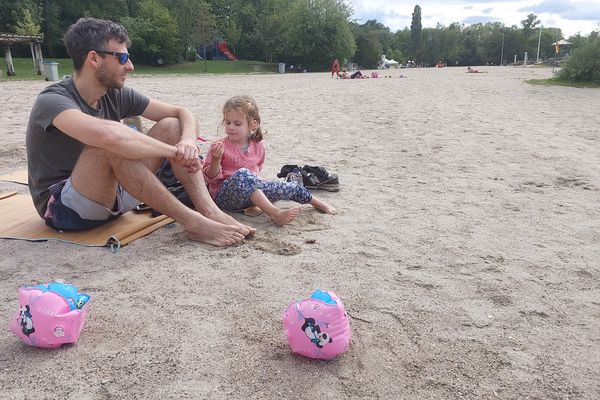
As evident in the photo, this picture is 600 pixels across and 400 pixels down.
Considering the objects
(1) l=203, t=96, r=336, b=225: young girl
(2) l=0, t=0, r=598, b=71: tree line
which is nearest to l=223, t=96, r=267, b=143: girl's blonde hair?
(1) l=203, t=96, r=336, b=225: young girl

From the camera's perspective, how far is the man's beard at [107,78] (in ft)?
11.2

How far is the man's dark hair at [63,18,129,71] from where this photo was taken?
11.0ft

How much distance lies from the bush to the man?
66.1ft

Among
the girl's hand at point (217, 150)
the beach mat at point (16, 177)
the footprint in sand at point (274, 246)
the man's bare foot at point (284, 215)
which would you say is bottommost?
the footprint in sand at point (274, 246)

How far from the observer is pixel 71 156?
138 inches

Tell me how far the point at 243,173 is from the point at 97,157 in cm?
117

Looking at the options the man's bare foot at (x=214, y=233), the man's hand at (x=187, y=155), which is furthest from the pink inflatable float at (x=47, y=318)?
the man's hand at (x=187, y=155)

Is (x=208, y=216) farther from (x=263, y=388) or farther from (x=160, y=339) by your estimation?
(x=263, y=388)

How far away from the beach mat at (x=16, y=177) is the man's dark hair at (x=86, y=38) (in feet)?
7.31

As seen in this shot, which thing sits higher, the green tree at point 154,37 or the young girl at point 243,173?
the green tree at point 154,37

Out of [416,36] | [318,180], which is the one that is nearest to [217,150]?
[318,180]

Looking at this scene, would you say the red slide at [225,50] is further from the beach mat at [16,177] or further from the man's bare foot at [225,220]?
the man's bare foot at [225,220]

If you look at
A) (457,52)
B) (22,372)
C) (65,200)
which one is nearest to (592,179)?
(65,200)

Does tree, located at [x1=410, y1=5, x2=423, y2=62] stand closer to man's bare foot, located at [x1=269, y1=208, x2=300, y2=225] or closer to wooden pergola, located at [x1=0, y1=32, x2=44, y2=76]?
wooden pergola, located at [x1=0, y1=32, x2=44, y2=76]
